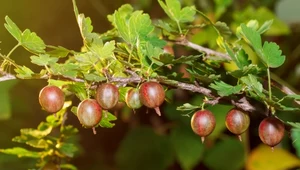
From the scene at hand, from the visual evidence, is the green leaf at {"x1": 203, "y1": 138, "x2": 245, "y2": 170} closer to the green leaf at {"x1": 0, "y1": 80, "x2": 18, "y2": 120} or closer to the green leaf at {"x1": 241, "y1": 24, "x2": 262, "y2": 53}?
the green leaf at {"x1": 0, "y1": 80, "x2": 18, "y2": 120}

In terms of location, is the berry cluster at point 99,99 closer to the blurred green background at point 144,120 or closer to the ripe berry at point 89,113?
the ripe berry at point 89,113

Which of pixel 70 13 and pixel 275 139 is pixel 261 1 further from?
pixel 275 139

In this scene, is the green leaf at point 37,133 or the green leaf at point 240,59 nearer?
the green leaf at point 240,59

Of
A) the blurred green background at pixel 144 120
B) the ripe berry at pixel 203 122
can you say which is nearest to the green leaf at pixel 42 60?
the ripe berry at pixel 203 122

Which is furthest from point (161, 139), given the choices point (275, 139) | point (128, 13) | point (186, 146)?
point (275, 139)

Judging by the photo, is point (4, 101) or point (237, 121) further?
point (4, 101)

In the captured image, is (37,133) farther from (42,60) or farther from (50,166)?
(42,60)

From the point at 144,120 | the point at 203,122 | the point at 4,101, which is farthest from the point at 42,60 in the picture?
the point at 144,120
